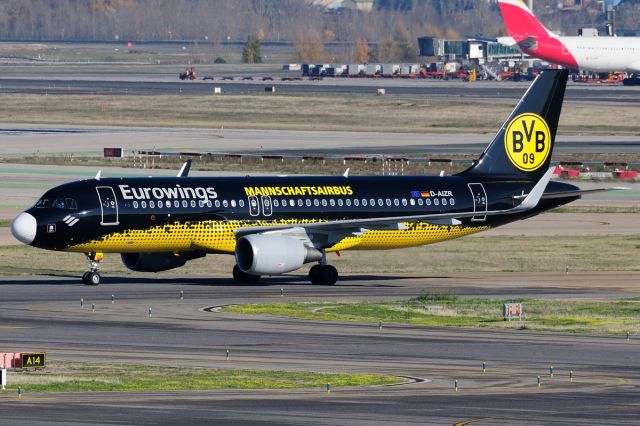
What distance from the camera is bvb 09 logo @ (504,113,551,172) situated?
2579 inches

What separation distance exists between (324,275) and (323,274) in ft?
0.18

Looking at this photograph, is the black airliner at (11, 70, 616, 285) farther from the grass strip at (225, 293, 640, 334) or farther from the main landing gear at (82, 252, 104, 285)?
the grass strip at (225, 293, 640, 334)

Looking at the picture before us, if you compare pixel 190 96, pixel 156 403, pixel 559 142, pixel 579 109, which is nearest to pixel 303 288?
pixel 156 403

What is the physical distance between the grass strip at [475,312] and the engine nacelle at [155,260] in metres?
7.80

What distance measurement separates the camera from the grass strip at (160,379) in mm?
35594

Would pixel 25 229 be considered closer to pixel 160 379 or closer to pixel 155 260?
pixel 155 260

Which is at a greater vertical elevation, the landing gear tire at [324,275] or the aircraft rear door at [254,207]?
the aircraft rear door at [254,207]

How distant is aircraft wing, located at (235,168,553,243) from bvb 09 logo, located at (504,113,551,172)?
2915 millimetres

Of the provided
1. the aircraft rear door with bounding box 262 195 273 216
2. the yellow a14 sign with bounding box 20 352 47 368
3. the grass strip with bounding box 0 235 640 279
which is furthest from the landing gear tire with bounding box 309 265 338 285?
the yellow a14 sign with bounding box 20 352 47 368

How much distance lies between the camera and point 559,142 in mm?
138625

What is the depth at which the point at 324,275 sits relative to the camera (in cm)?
6022

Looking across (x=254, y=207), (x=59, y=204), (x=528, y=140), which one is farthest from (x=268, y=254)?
(x=528, y=140)

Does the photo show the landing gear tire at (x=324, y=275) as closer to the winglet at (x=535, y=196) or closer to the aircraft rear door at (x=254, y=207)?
the aircraft rear door at (x=254, y=207)

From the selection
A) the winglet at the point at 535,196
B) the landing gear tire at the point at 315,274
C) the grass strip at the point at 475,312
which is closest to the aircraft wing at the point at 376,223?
the winglet at the point at 535,196
